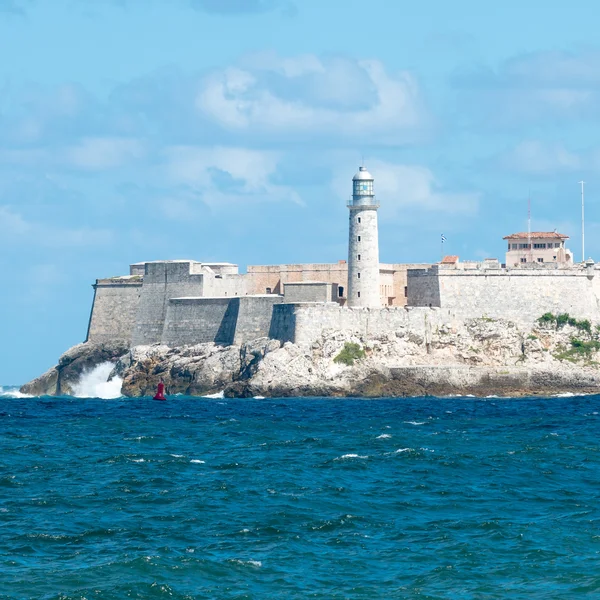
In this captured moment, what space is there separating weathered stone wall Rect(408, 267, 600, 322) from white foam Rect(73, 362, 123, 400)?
12757 millimetres

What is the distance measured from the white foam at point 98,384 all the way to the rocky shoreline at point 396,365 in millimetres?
646

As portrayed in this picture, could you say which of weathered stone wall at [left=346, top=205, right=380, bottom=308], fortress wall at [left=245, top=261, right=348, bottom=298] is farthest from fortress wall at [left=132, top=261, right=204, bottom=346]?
weathered stone wall at [left=346, top=205, right=380, bottom=308]

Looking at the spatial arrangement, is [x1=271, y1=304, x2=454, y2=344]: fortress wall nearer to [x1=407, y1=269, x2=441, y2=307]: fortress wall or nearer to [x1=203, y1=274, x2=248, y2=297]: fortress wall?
[x1=407, y1=269, x2=441, y2=307]: fortress wall

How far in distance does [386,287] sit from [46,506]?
32435mm

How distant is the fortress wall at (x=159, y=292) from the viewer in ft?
180

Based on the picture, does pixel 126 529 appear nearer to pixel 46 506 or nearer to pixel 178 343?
pixel 46 506

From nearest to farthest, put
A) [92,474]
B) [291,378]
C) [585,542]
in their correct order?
[585,542], [92,474], [291,378]

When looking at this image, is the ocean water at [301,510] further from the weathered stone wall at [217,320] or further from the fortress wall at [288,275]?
the fortress wall at [288,275]

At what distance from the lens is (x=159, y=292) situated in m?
55.7

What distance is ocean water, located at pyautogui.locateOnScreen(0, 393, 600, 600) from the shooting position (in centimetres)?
1719

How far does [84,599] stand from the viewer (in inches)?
642

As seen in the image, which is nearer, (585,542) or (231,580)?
(231,580)

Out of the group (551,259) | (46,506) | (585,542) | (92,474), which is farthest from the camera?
(551,259)

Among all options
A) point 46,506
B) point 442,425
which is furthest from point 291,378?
point 46,506
